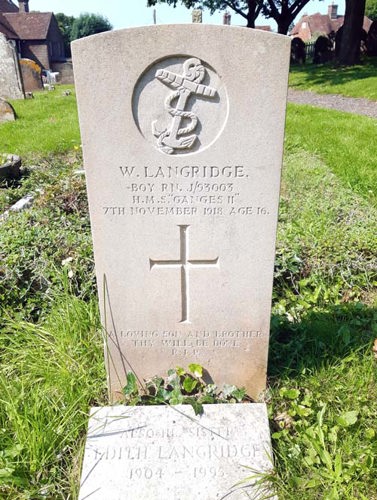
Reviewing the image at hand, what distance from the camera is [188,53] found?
173 cm

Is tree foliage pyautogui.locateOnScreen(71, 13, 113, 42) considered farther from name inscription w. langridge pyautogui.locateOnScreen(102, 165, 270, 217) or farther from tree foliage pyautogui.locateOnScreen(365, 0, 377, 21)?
name inscription w. langridge pyautogui.locateOnScreen(102, 165, 270, 217)

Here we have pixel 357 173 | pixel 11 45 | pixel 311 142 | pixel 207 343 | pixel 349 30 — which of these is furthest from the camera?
pixel 349 30

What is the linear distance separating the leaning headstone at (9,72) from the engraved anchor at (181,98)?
483 inches

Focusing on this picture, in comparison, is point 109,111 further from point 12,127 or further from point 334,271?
point 12,127

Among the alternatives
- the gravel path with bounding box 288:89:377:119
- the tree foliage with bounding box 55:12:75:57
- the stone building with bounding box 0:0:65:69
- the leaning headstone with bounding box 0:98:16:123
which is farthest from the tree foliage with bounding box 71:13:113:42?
the leaning headstone with bounding box 0:98:16:123

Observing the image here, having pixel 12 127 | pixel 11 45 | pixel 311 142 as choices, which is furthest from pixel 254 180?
pixel 11 45

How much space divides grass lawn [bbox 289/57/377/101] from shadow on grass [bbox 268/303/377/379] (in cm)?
953

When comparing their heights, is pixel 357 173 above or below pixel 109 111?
below

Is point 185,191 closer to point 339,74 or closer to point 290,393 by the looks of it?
point 290,393

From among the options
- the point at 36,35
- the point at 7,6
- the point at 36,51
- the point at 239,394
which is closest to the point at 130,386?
the point at 239,394

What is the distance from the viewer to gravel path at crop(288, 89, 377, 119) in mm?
9641

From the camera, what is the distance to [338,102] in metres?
11.0

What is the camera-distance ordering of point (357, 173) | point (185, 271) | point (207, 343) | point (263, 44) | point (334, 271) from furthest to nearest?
1. point (357, 173)
2. point (334, 271)
3. point (207, 343)
4. point (185, 271)
5. point (263, 44)

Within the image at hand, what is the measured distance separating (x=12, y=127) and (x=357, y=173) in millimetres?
6433
